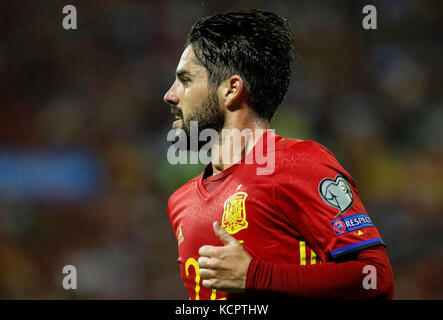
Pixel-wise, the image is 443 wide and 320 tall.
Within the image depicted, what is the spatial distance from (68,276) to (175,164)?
66.4 inches

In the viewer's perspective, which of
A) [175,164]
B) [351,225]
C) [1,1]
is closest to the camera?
[351,225]

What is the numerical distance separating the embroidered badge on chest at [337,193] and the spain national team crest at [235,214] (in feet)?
1.18

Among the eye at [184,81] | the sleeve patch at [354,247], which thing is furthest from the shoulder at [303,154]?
the eye at [184,81]

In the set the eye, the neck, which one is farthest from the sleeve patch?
the eye

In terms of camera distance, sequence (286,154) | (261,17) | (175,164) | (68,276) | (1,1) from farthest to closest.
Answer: (1,1) → (175,164) → (68,276) → (261,17) → (286,154)

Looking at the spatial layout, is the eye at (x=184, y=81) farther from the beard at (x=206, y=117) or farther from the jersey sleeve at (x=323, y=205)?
the jersey sleeve at (x=323, y=205)

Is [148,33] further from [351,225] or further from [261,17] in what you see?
[351,225]

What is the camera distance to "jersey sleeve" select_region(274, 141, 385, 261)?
1.96m

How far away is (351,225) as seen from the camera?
1.97m

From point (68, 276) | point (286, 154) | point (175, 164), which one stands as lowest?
point (68, 276)

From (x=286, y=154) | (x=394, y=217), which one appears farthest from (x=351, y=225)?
(x=394, y=217)

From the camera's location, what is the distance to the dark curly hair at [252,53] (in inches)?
98.5

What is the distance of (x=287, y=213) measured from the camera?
A: 82.8 inches

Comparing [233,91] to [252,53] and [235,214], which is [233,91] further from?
[235,214]
